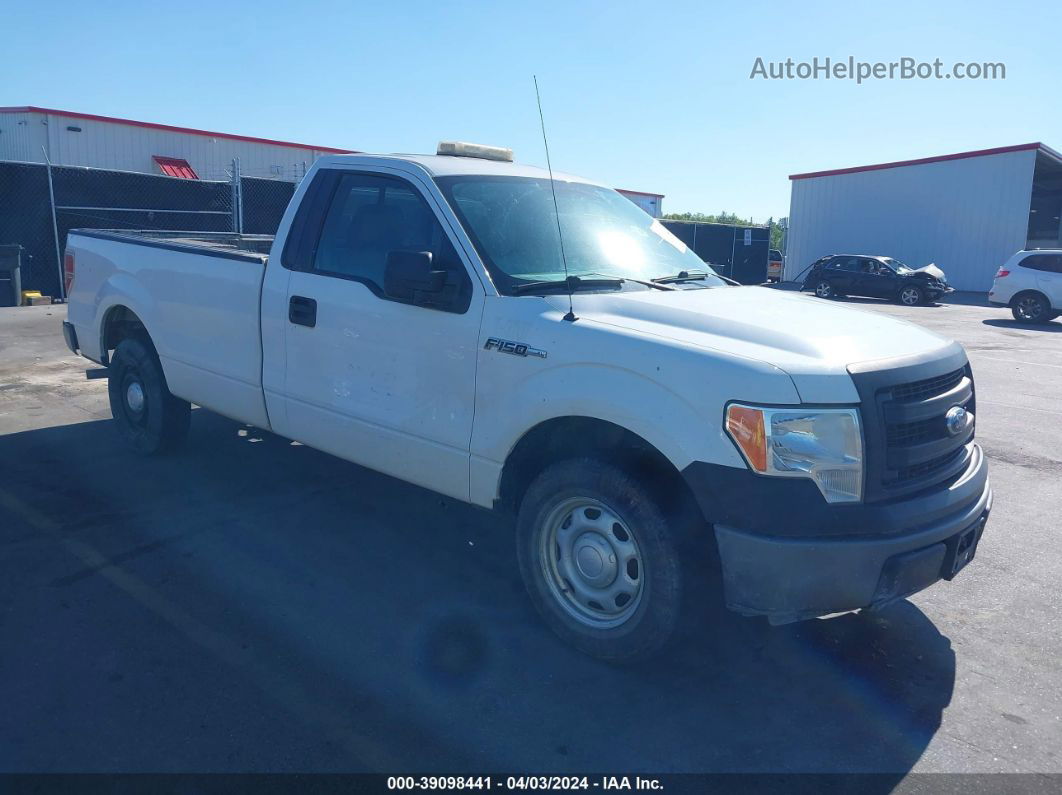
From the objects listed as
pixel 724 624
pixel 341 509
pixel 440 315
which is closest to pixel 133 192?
pixel 341 509

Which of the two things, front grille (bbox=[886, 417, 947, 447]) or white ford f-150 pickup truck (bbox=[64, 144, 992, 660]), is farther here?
front grille (bbox=[886, 417, 947, 447])

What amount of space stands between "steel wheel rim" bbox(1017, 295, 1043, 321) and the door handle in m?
19.5

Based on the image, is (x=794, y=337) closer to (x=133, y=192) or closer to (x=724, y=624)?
(x=724, y=624)

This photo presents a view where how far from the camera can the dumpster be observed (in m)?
15.1

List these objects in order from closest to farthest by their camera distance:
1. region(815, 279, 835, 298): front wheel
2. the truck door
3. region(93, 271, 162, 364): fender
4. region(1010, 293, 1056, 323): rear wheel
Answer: the truck door < region(93, 271, 162, 364): fender < region(1010, 293, 1056, 323): rear wheel < region(815, 279, 835, 298): front wheel

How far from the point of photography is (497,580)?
4.65 metres

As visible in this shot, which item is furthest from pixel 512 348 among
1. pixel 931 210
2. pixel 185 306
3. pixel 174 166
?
pixel 931 210

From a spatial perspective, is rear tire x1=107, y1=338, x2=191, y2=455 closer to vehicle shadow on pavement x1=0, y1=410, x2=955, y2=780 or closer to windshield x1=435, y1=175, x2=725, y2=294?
vehicle shadow on pavement x1=0, y1=410, x2=955, y2=780

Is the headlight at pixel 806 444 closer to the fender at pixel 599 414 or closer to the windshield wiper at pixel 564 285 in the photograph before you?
the fender at pixel 599 414

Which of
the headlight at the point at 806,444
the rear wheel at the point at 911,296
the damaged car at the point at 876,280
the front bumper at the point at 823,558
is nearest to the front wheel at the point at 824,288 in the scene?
the damaged car at the point at 876,280

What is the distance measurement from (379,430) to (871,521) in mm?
2440

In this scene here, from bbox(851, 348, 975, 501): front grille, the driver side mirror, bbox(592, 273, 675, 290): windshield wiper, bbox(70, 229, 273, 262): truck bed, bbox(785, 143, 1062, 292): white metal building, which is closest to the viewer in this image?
bbox(851, 348, 975, 501): front grille

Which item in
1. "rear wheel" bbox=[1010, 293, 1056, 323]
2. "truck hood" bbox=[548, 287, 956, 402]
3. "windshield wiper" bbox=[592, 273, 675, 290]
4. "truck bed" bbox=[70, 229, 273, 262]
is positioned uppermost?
"truck bed" bbox=[70, 229, 273, 262]

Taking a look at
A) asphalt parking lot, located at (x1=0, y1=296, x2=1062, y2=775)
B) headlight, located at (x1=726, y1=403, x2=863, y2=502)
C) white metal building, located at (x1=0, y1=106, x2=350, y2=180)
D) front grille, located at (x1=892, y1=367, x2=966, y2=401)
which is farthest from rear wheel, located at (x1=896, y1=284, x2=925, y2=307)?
headlight, located at (x1=726, y1=403, x2=863, y2=502)
